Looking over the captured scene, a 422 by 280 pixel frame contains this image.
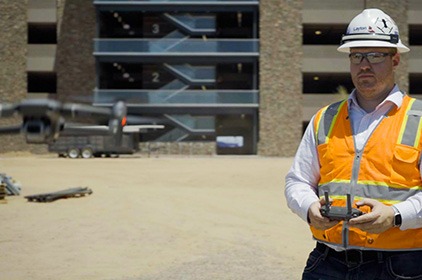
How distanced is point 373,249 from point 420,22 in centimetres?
4472

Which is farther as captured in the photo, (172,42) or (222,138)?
(222,138)

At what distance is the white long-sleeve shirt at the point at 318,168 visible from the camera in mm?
2504

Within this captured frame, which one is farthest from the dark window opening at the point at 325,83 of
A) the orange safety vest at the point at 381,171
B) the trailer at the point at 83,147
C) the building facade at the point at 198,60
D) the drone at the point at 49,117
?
the orange safety vest at the point at 381,171

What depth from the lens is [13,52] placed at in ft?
145

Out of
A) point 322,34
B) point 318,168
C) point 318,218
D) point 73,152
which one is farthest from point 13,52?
point 318,218

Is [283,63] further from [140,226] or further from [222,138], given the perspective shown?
[140,226]

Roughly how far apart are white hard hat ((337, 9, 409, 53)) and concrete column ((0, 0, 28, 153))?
→ 43.6 m

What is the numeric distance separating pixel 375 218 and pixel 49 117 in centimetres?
283

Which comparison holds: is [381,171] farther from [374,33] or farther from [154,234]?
[154,234]

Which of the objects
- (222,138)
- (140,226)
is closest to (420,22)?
(222,138)

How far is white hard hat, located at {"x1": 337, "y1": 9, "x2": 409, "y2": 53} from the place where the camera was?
105 inches

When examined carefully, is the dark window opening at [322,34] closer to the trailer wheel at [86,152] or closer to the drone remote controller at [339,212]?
the trailer wheel at [86,152]

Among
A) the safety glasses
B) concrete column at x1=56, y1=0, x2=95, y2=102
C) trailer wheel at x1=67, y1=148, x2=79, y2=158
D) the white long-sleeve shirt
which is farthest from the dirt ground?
concrete column at x1=56, y1=0, x2=95, y2=102

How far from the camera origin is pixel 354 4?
42.8 meters
